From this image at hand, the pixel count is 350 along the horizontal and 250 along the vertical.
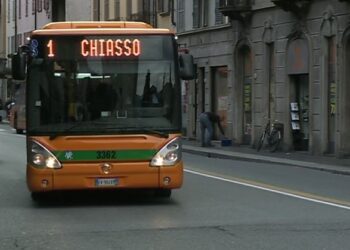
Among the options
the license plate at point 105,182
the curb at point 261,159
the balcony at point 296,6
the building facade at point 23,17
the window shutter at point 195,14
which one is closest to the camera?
the license plate at point 105,182

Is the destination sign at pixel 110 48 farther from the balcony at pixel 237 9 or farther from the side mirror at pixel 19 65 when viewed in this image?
the balcony at pixel 237 9

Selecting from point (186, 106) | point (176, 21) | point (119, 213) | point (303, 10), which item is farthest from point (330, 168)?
point (176, 21)

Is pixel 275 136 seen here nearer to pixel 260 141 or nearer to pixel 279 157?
pixel 260 141

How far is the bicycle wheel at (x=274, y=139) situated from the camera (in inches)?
1064

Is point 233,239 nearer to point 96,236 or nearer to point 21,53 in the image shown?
point 96,236

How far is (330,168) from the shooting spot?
66.6ft

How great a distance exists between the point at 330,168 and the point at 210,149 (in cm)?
889

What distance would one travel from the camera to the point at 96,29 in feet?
40.6

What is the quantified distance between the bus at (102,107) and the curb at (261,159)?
8529 mm

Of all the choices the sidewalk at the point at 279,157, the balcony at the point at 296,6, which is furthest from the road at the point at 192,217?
the balcony at the point at 296,6

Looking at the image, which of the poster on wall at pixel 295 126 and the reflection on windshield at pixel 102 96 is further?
the poster on wall at pixel 295 126

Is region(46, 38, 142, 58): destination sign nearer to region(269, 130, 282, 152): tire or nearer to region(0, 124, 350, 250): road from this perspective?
region(0, 124, 350, 250): road

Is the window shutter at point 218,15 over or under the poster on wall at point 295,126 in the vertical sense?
over

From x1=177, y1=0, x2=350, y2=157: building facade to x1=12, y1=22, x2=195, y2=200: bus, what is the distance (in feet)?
42.9
